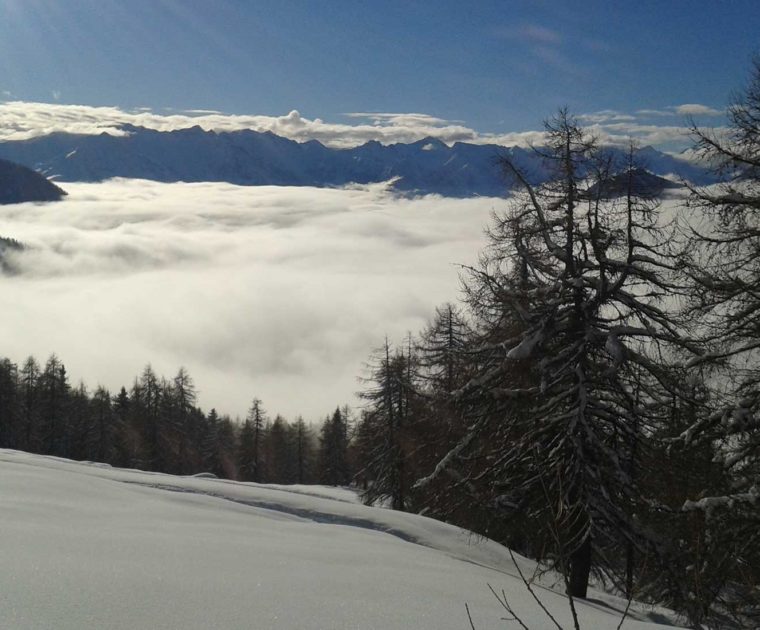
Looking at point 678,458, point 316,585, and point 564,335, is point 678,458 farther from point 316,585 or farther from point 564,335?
point 316,585

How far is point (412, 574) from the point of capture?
503 centimetres

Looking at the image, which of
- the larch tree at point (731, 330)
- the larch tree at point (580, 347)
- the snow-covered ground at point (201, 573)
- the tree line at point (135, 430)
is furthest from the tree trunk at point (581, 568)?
the tree line at point (135, 430)

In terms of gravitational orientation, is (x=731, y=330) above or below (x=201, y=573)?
above

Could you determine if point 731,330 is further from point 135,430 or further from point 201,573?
point 135,430

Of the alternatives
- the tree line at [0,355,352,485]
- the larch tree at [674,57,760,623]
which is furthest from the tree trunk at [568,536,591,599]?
the tree line at [0,355,352,485]

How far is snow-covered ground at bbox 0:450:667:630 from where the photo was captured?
309cm

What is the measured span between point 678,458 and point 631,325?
7.80 feet

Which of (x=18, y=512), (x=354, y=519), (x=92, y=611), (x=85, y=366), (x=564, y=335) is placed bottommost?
(x=85, y=366)

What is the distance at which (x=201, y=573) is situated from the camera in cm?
394

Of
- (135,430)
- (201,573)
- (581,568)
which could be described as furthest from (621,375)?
(135,430)

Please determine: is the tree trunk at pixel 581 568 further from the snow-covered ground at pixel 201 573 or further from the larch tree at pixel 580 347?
the snow-covered ground at pixel 201 573

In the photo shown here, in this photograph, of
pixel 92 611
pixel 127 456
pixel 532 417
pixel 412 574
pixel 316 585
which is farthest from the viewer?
pixel 127 456

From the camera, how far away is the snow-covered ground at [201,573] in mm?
3090

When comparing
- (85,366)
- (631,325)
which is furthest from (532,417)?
(85,366)
